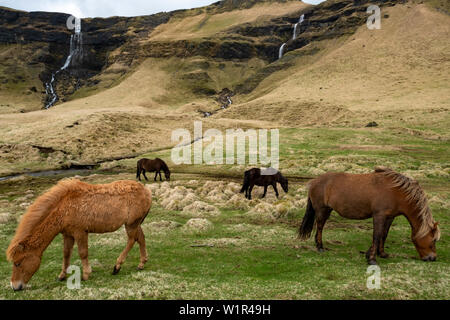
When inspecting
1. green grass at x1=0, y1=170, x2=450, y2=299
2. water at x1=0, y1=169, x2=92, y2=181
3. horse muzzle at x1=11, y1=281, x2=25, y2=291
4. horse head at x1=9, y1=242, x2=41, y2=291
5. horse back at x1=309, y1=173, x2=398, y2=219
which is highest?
horse back at x1=309, y1=173, x2=398, y2=219

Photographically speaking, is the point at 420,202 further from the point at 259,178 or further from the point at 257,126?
the point at 257,126

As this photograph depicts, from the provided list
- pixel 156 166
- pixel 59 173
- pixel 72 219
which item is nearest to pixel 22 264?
pixel 72 219

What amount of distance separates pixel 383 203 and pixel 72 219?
10.9 metres

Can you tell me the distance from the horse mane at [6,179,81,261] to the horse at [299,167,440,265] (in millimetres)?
10077

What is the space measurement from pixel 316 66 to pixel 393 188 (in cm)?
13855

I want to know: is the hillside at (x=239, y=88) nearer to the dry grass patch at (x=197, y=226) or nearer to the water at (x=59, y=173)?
the water at (x=59, y=173)

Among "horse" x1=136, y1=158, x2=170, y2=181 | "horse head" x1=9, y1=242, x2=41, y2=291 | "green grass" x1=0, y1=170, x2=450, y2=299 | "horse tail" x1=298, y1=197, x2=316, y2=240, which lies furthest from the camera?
"horse" x1=136, y1=158, x2=170, y2=181

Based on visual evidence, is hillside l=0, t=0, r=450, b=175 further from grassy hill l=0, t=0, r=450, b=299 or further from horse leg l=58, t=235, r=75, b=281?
horse leg l=58, t=235, r=75, b=281

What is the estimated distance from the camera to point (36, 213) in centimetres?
945

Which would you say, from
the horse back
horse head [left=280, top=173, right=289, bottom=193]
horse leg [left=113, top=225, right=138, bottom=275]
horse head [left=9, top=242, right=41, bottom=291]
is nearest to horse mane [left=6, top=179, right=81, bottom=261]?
horse head [left=9, top=242, right=41, bottom=291]

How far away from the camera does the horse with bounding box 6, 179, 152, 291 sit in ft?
30.2

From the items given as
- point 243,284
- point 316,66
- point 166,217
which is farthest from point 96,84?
point 243,284

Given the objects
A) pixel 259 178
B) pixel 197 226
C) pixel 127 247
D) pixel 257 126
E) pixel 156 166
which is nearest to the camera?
pixel 127 247

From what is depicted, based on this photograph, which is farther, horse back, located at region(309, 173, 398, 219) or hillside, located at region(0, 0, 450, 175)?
hillside, located at region(0, 0, 450, 175)
